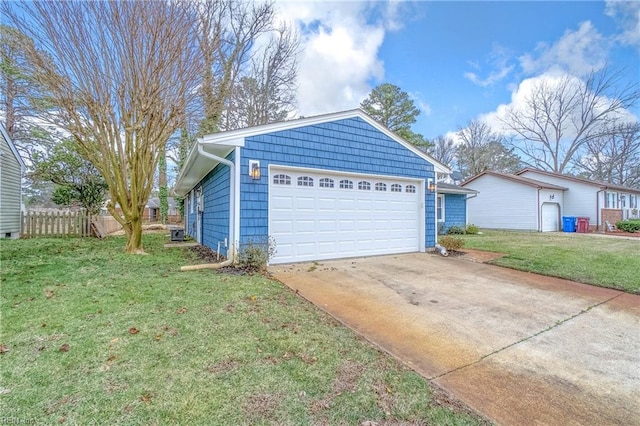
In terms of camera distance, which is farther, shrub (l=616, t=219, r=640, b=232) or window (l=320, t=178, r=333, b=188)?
shrub (l=616, t=219, r=640, b=232)

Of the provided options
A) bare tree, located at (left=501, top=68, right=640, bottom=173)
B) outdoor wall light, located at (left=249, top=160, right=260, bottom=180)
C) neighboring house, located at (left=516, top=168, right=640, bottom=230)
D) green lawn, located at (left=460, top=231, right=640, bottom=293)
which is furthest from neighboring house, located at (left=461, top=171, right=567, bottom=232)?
outdoor wall light, located at (left=249, top=160, right=260, bottom=180)

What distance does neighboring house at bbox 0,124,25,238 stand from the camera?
10.6m

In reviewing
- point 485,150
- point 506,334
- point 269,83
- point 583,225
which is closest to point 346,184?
point 506,334

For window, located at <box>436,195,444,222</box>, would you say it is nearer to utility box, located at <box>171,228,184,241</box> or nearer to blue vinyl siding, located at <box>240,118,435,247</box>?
blue vinyl siding, located at <box>240,118,435,247</box>

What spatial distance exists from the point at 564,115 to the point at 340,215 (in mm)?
29407

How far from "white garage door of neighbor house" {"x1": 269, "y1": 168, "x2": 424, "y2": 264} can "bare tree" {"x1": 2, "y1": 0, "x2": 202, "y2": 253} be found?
141 inches

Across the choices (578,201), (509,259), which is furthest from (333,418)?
(578,201)

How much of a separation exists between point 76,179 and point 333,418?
68.7ft

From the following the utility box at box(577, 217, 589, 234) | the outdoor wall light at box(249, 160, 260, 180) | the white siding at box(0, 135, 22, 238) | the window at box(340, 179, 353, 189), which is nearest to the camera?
the outdoor wall light at box(249, 160, 260, 180)

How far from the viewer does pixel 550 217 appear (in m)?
18.5

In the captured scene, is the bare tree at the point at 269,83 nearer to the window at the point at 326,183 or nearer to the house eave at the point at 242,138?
the house eave at the point at 242,138

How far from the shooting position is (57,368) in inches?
91.9

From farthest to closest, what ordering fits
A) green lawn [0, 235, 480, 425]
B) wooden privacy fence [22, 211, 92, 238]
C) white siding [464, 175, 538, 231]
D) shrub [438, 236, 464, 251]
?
white siding [464, 175, 538, 231], wooden privacy fence [22, 211, 92, 238], shrub [438, 236, 464, 251], green lawn [0, 235, 480, 425]

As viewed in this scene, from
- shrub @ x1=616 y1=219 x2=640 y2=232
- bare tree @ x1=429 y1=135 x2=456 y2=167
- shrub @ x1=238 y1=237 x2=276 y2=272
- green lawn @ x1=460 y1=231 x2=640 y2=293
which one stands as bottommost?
green lawn @ x1=460 y1=231 x2=640 y2=293
